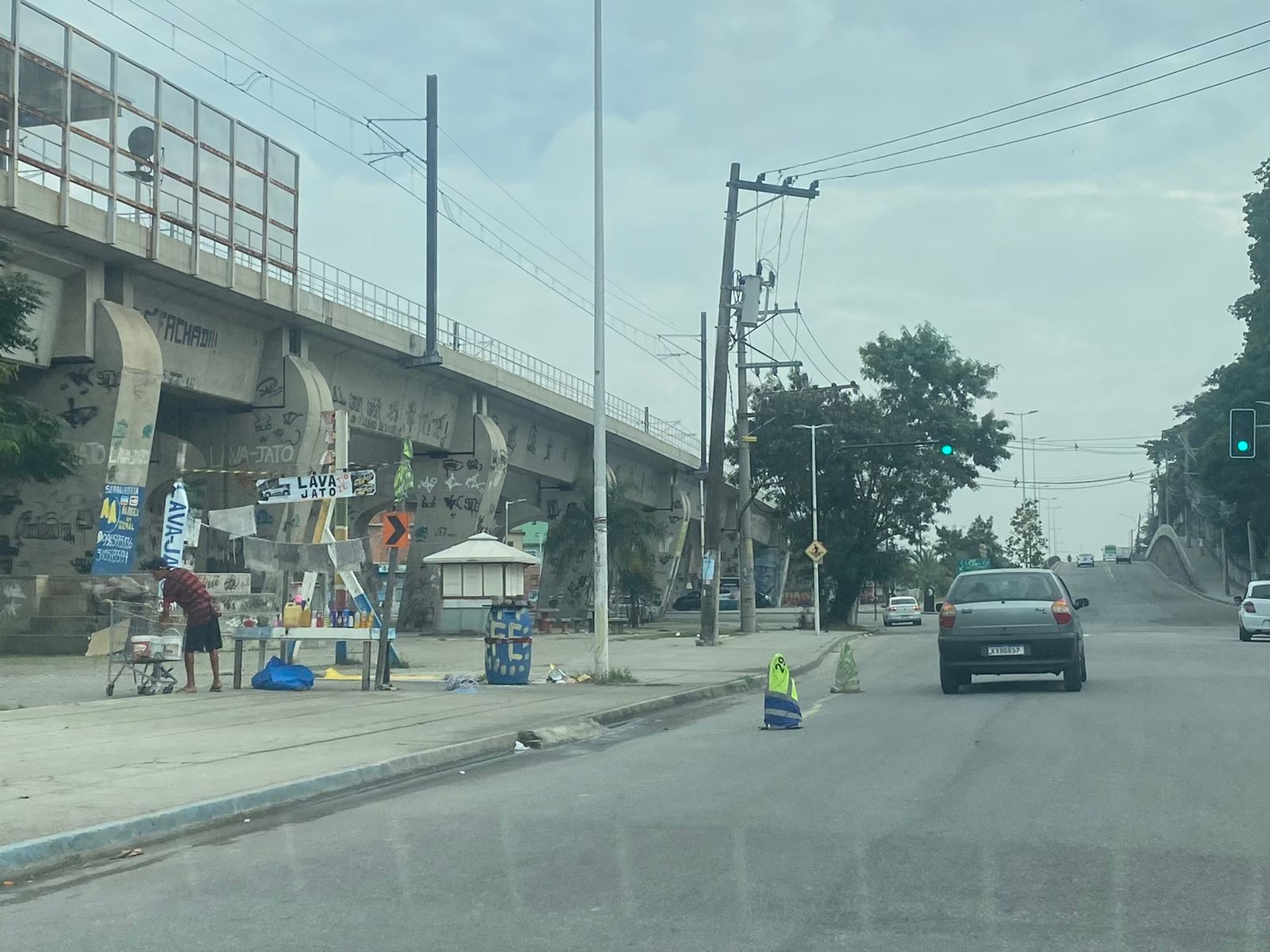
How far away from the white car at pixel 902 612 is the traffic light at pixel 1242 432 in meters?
34.7

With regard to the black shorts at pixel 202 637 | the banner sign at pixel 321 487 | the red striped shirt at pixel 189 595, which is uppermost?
the banner sign at pixel 321 487

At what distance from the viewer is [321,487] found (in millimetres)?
20031

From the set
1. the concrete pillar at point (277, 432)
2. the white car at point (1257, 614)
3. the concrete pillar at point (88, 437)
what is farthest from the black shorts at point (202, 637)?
the white car at point (1257, 614)

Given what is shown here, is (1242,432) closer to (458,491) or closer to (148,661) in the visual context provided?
(148,661)

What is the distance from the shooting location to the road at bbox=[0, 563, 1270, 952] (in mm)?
5926

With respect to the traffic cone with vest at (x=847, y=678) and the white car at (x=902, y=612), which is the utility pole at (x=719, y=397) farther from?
the white car at (x=902, y=612)

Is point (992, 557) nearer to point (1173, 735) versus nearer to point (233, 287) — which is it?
point (233, 287)

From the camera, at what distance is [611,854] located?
7.51 m

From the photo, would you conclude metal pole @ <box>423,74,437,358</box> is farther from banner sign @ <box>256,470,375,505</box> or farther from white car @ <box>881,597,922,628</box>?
white car @ <box>881,597,922,628</box>

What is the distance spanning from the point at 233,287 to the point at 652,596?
3160 cm

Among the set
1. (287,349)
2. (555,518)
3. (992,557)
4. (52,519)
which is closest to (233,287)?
(287,349)

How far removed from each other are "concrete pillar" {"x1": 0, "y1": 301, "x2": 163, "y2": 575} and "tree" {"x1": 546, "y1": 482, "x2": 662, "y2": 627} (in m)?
28.4

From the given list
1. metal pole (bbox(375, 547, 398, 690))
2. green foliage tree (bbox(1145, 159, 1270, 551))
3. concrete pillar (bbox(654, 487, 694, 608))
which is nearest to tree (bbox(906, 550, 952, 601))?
green foliage tree (bbox(1145, 159, 1270, 551))

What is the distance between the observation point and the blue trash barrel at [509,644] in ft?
67.0
